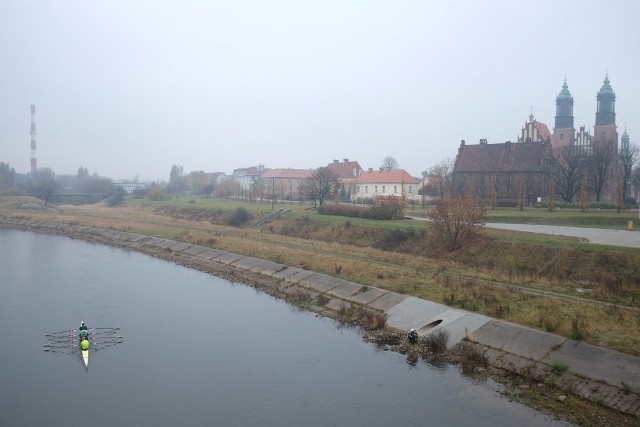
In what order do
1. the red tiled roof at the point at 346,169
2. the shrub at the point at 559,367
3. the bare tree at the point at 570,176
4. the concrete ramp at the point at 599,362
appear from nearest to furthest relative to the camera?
the concrete ramp at the point at 599,362
the shrub at the point at 559,367
the bare tree at the point at 570,176
the red tiled roof at the point at 346,169

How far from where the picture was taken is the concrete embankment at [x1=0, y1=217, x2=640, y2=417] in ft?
44.9

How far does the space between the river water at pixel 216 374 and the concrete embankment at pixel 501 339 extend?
1581 millimetres

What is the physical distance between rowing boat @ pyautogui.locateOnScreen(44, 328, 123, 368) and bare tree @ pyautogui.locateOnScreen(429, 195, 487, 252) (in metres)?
19.1

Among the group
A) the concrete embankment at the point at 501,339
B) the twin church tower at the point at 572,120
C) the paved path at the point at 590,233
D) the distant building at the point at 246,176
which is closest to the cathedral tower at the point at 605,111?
the twin church tower at the point at 572,120

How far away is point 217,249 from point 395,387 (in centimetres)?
2439

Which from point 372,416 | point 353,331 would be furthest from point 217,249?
point 372,416

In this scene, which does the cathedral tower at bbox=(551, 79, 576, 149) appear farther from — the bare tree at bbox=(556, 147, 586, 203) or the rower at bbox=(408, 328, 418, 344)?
the rower at bbox=(408, 328, 418, 344)

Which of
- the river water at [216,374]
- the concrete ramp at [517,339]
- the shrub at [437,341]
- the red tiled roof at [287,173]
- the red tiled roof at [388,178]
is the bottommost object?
the river water at [216,374]

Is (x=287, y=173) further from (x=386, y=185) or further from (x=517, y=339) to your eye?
(x=517, y=339)

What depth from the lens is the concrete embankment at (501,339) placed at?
1370 centimetres

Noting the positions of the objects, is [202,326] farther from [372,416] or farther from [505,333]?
[505,333]

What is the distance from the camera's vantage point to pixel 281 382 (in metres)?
15.1

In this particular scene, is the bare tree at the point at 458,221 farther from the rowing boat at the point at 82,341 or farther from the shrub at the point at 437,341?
the rowing boat at the point at 82,341

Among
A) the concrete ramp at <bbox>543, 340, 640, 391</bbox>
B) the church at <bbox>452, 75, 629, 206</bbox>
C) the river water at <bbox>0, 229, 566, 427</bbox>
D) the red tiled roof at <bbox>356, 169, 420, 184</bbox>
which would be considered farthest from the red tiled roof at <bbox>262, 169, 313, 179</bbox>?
the concrete ramp at <bbox>543, 340, 640, 391</bbox>
